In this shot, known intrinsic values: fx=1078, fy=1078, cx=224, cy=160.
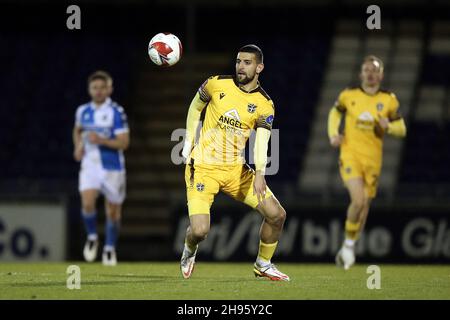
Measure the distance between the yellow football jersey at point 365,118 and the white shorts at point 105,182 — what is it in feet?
10.0

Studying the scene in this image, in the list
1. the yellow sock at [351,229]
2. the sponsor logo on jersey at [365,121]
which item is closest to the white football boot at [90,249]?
the yellow sock at [351,229]

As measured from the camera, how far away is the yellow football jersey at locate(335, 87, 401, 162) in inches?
502

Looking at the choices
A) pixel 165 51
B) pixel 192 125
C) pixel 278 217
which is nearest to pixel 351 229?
pixel 278 217

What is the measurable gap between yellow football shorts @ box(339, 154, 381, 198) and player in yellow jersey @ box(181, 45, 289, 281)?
9.69ft

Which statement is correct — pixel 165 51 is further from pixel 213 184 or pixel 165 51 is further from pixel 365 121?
pixel 365 121

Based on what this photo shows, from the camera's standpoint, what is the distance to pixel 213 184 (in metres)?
9.73

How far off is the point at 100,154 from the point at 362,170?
136 inches

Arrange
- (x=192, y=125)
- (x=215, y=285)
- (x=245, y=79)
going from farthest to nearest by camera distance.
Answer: (x=192, y=125) < (x=245, y=79) < (x=215, y=285)

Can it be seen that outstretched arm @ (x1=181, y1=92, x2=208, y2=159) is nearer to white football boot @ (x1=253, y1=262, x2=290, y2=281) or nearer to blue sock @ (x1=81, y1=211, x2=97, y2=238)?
white football boot @ (x1=253, y1=262, x2=290, y2=281)

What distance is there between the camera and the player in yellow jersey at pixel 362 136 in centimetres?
1266

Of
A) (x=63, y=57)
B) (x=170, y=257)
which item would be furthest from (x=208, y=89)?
(x=63, y=57)

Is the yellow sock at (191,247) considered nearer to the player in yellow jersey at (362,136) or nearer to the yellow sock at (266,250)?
the yellow sock at (266,250)

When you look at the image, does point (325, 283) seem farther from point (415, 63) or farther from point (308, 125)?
point (415, 63)

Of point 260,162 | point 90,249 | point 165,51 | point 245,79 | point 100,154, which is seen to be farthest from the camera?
point 100,154
